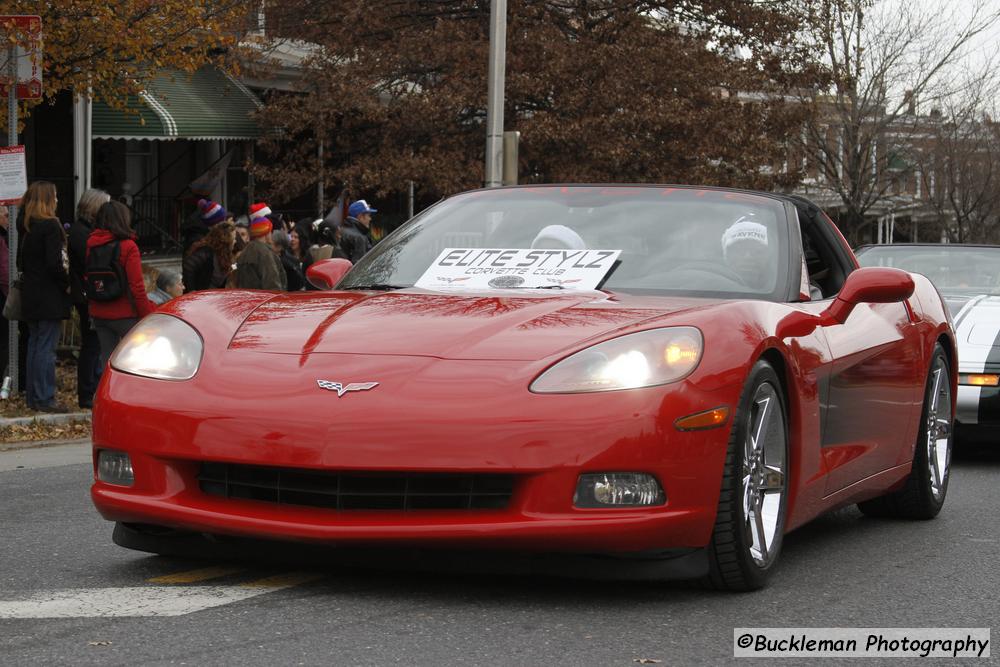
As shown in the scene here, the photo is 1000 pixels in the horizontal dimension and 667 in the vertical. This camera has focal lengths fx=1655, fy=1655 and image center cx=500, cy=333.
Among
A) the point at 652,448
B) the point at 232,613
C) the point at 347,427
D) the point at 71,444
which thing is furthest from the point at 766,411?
the point at 71,444

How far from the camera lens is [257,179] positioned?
28.2 meters

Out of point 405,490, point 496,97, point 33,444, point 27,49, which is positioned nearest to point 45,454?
→ point 33,444

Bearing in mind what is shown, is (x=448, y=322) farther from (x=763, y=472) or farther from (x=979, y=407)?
(x=979, y=407)

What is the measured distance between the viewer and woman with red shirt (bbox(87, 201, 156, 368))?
1150 cm

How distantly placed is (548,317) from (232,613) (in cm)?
131

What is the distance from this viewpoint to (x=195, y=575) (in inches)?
196

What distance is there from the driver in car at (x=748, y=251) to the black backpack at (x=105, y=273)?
21.6 ft

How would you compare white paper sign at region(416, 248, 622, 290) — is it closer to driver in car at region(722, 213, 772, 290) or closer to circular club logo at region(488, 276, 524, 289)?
circular club logo at region(488, 276, 524, 289)

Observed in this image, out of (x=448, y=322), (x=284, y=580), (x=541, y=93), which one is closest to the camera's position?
(x=284, y=580)

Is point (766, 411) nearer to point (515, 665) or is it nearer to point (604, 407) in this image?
point (604, 407)

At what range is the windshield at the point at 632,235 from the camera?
564 centimetres

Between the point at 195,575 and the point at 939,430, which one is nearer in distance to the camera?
the point at 195,575

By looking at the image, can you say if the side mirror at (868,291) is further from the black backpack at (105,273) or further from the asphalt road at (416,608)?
the black backpack at (105,273)

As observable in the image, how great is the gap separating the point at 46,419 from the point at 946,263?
21.0ft
